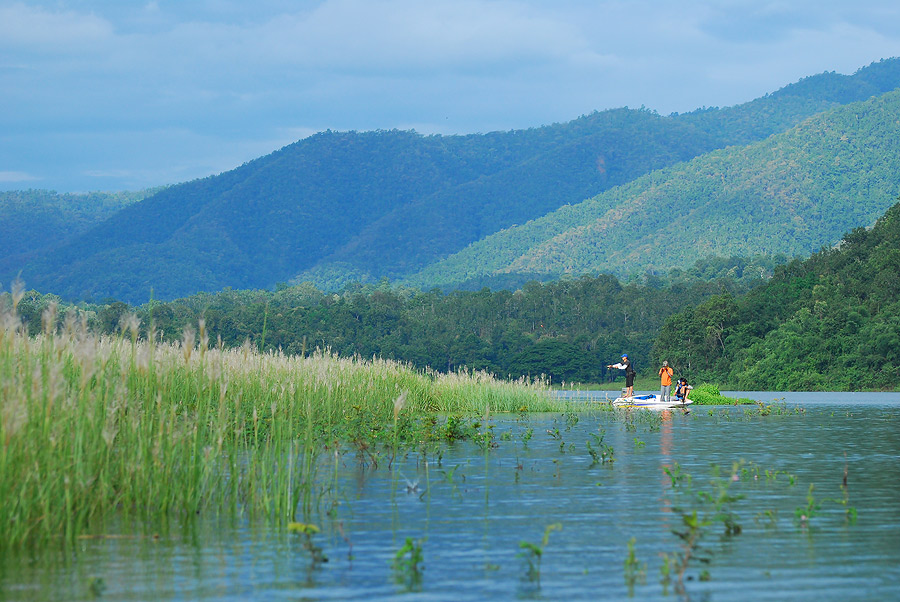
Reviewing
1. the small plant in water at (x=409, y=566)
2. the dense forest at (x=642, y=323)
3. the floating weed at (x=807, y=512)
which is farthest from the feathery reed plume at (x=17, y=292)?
the dense forest at (x=642, y=323)

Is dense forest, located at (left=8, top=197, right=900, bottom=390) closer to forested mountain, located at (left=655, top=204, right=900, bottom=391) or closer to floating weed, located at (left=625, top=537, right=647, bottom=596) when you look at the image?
forested mountain, located at (left=655, top=204, right=900, bottom=391)

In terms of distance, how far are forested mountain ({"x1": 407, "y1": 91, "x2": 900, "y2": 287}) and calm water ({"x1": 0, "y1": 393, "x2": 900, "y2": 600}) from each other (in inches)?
5453

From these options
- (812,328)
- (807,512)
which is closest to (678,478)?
(807,512)

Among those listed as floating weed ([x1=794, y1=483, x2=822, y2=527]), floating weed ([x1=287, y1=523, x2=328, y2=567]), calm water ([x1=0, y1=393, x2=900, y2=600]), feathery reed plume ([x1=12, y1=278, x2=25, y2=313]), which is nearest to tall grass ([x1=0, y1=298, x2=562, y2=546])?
feathery reed plume ([x1=12, y1=278, x2=25, y2=313])

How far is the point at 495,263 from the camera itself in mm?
191375

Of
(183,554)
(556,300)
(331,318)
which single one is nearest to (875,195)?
(556,300)

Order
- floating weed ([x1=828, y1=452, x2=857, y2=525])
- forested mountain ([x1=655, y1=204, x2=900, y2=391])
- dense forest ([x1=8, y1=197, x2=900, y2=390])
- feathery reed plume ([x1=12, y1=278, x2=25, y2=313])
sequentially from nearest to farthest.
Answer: feathery reed plume ([x1=12, y1=278, x2=25, y2=313])
floating weed ([x1=828, y1=452, x2=857, y2=525])
forested mountain ([x1=655, y1=204, x2=900, y2=391])
dense forest ([x1=8, y1=197, x2=900, y2=390])

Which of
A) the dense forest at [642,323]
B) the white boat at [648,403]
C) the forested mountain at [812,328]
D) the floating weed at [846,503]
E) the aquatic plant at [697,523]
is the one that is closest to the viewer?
the aquatic plant at [697,523]

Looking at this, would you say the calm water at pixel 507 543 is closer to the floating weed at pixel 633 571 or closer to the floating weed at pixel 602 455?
the floating weed at pixel 633 571

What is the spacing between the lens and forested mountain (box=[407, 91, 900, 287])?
520 ft

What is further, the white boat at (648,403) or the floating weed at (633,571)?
the white boat at (648,403)

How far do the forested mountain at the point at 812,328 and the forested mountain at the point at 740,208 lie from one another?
71.1m

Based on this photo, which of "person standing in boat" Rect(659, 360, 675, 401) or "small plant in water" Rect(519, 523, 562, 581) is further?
"person standing in boat" Rect(659, 360, 675, 401)

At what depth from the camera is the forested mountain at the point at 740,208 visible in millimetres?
158375
